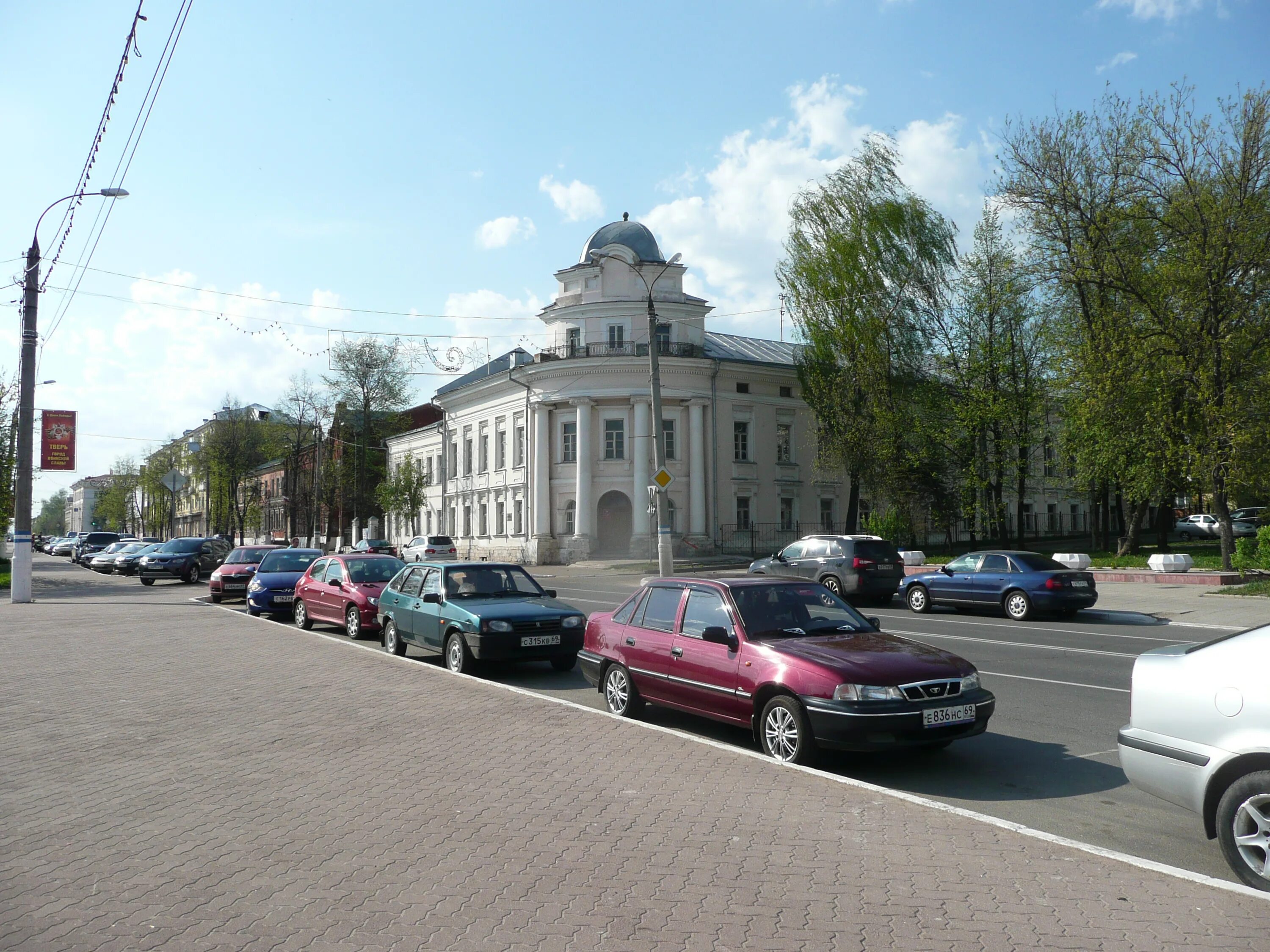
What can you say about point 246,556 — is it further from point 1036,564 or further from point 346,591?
point 1036,564

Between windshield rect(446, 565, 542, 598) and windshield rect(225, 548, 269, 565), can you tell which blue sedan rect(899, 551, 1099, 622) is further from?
windshield rect(225, 548, 269, 565)

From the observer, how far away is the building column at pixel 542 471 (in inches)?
2005

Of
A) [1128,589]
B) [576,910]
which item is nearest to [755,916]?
[576,910]

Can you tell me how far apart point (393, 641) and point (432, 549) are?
33.5 metres

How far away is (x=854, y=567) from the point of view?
23328 mm

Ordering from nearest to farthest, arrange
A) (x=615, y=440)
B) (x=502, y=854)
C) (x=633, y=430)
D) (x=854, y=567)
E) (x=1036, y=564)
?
(x=502, y=854), (x=1036, y=564), (x=854, y=567), (x=633, y=430), (x=615, y=440)

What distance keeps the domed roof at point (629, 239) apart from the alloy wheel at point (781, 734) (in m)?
47.6

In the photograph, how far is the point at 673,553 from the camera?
160 feet

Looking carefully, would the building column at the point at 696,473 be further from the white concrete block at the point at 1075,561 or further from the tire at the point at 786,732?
the tire at the point at 786,732

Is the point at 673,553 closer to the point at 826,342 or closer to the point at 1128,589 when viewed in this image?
the point at 826,342

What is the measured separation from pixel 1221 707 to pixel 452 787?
4.47 meters

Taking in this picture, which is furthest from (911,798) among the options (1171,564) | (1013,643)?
(1171,564)

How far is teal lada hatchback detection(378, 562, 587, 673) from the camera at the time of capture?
12.1 m

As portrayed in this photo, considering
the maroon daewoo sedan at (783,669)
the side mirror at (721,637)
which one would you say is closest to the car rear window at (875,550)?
the maroon daewoo sedan at (783,669)
